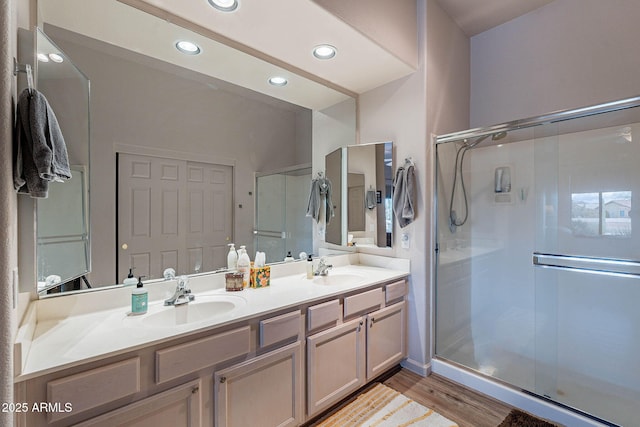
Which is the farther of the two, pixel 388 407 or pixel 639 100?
pixel 388 407

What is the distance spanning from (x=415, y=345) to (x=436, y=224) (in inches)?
39.4

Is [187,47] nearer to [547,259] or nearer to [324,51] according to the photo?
[324,51]

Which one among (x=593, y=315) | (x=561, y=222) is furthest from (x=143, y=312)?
(x=593, y=315)

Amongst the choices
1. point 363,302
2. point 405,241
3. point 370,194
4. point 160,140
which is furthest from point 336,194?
point 160,140

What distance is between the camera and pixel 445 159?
2.43 meters

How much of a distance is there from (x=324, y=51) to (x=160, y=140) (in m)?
1.25

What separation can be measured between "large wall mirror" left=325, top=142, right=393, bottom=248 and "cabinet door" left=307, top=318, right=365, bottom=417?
2.88ft

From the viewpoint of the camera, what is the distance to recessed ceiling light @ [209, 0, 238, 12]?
60.3 inches

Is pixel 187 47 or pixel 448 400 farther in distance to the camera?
pixel 448 400

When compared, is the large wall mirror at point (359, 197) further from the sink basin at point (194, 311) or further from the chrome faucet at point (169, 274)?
the chrome faucet at point (169, 274)

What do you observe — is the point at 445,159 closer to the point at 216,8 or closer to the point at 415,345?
the point at 415,345

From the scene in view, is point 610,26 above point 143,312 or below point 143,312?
above

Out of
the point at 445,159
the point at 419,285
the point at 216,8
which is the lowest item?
the point at 419,285

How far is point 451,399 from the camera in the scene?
6.58 feet
